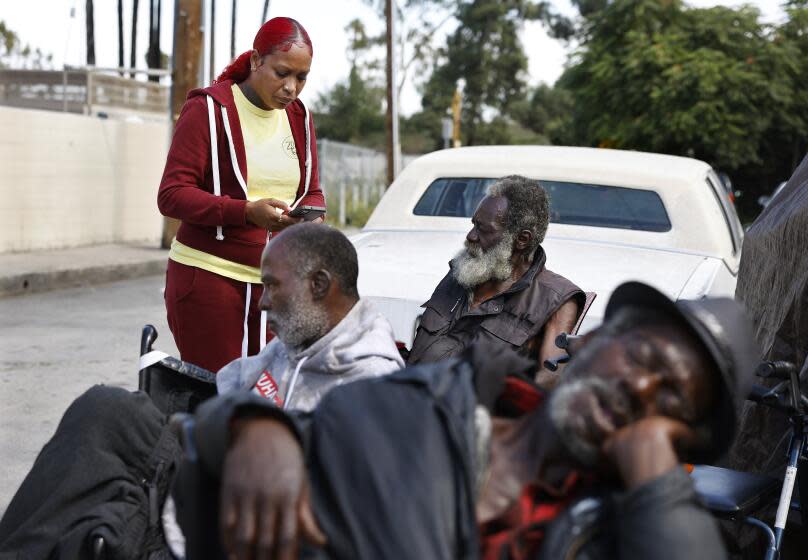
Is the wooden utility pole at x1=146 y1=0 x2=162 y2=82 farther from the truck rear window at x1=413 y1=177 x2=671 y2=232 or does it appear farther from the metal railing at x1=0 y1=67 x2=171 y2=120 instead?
the truck rear window at x1=413 y1=177 x2=671 y2=232

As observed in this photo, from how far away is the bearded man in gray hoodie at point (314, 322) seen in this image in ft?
9.20

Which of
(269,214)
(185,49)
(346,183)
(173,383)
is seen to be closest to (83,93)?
(185,49)

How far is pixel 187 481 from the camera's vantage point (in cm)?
196

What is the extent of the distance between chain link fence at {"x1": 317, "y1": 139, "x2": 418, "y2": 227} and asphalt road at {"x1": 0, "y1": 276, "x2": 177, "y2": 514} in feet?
51.2

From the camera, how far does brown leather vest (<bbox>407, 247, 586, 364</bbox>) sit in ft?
13.1

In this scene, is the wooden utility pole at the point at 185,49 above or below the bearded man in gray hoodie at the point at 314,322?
above

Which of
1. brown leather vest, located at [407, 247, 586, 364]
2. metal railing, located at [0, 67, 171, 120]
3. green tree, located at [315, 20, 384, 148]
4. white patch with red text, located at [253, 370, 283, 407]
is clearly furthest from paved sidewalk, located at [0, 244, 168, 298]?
green tree, located at [315, 20, 384, 148]

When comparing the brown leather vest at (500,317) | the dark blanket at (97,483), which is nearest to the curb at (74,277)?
the brown leather vest at (500,317)

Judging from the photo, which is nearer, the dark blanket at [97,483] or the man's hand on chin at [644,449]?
the man's hand on chin at [644,449]

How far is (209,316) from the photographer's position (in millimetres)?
4102

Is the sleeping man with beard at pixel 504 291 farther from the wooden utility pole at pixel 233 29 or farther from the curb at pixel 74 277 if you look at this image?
the wooden utility pole at pixel 233 29

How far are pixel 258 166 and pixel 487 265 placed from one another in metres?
0.93

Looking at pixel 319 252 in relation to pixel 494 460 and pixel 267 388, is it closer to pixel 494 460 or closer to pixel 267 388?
pixel 267 388

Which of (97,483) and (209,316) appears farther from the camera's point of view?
(209,316)
